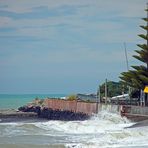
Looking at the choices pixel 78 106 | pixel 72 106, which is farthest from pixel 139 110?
pixel 72 106

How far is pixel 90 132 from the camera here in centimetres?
4353

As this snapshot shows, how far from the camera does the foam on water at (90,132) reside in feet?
109

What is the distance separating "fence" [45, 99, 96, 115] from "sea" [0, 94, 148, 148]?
1976 millimetres

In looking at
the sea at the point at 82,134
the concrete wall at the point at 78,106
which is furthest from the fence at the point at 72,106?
the sea at the point at 82,134

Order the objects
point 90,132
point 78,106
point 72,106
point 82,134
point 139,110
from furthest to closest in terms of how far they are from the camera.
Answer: point 72,106
point 78,106
point 139,110
point 90,132
point 82,134

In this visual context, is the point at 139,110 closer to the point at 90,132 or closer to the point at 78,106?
the point at 90,132

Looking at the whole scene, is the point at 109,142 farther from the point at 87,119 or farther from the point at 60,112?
the point at 60,112

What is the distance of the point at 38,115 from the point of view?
228 feet

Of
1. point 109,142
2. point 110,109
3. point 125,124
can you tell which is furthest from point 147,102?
point 109,142

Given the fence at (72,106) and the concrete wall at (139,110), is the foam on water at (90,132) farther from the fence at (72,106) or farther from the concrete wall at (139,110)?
the fence at (72,106)

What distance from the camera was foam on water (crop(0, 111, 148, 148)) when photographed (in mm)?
33219

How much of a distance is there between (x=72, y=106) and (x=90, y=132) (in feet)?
51.6

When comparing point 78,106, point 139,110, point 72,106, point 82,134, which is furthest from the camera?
point 72,106

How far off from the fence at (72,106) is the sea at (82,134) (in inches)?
77.8
